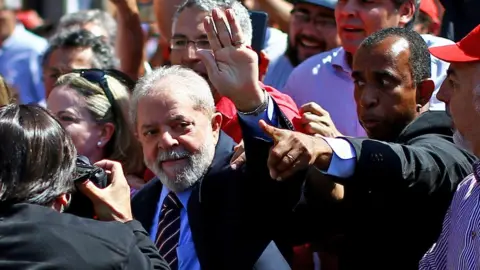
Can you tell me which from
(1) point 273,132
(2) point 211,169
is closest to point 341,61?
(2) point 211,169

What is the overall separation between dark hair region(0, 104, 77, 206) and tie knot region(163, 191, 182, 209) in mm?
879

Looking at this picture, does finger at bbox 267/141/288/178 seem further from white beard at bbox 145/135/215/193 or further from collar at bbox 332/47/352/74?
collar at bbox 332/47/352/74

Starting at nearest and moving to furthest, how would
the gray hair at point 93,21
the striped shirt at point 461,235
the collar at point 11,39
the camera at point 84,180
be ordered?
the striped shirt at point 461,235, the camera at point 84,180, the gray hair at point 93,21, the collar at point 11,39

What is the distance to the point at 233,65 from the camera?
3.68 metres

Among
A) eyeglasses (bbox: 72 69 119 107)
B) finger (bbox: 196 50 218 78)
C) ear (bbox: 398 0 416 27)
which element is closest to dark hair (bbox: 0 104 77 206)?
finger (bbox: 196 50 218 78)

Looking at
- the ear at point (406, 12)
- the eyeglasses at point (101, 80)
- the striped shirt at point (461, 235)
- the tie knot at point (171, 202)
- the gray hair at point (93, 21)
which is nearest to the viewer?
the striped shirt at point (461, 235)

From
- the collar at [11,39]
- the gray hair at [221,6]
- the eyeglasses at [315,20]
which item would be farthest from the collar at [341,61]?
the collar at [11,39]

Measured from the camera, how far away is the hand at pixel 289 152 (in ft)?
11.0

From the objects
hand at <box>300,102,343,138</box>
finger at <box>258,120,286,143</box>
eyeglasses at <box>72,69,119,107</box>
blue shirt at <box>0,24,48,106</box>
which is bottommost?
blue shirt at <box>0,24,48,106</box>

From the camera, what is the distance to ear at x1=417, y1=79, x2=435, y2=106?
4.19 meters

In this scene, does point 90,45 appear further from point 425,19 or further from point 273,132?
point 273,132

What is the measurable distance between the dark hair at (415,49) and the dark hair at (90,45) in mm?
2365

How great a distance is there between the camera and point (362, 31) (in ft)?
16.8

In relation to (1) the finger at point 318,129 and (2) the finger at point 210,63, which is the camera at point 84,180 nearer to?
(2) the finger at point 210,63
